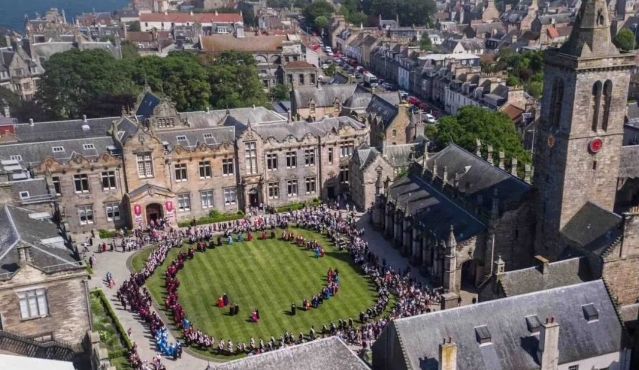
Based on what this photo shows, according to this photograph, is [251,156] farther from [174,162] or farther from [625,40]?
[625,40]

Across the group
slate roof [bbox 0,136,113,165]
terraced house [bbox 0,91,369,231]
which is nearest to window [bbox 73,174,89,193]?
terraced house [bbox 0,91,369,231]

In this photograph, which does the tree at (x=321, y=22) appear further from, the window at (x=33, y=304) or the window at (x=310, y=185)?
the window at (x=33, y=304)

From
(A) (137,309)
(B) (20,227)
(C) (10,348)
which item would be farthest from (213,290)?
(C) (10,348)

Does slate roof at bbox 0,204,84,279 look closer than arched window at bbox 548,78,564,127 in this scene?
Yes

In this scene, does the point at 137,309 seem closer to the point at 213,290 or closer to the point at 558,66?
the point at 213,290

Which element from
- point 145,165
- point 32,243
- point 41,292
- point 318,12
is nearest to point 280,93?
point 145,165

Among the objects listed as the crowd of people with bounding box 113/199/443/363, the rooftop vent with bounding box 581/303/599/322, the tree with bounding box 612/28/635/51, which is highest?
the tree with bounding box 612/28/635/51

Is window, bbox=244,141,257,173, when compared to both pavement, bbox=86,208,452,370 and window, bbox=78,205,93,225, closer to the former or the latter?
pavement, bbox=86,208,452,370

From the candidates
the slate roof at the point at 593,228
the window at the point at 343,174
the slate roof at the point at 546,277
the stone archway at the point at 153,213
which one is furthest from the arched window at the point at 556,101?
the stone archway at the point at 153,213
